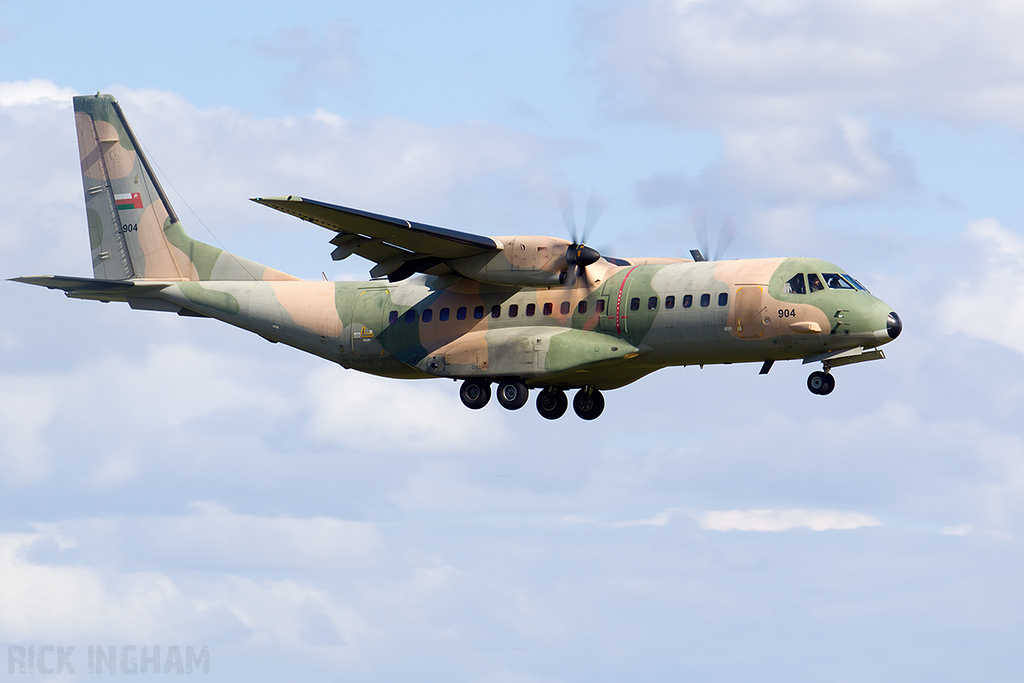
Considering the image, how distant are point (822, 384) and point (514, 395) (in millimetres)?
6571

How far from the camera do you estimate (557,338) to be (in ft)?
94.7


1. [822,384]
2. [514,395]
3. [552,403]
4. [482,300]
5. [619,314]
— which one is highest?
[482,300]

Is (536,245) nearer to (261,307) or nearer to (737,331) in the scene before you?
(737,331)

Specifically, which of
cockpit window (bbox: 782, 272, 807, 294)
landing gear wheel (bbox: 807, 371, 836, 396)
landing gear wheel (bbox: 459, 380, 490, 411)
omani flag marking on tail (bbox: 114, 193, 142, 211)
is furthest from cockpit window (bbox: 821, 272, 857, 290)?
omani flag marking on tail (bbox: 114, 193, 142, 211)

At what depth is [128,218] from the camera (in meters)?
35.0

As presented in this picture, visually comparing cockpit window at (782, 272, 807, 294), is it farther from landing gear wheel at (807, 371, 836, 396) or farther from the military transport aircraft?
landing gear wheel at (807, 371, 836, 396)

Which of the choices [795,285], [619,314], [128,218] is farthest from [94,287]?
[795,285]

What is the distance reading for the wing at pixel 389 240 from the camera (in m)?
27.2

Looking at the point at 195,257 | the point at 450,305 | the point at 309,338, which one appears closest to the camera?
the point at 450,305

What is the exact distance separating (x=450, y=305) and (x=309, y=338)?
158 inches

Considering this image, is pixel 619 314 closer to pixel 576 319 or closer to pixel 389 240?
pixel 576 319

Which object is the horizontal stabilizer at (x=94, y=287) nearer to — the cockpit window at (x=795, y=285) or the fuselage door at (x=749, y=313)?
the fuselage door at (x=749, y=313)

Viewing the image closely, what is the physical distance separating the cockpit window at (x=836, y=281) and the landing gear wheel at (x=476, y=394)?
25.4 feet

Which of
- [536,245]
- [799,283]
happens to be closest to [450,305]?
[536,245]
